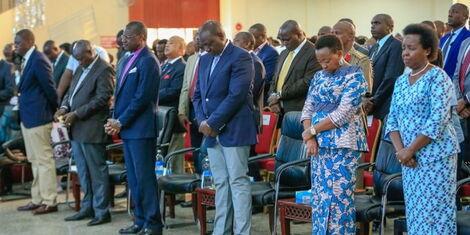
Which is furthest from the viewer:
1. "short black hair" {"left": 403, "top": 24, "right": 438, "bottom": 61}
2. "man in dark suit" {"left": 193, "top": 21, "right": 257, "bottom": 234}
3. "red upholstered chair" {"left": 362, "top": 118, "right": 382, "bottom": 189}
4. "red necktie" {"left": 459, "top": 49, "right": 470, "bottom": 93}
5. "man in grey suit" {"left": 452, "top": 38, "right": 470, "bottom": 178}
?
"red upholstered chair" {"left": 362, "top": 118, "right": 382, "bottom": 189}

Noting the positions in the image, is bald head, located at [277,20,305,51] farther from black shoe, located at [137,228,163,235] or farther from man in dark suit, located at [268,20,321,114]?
black shoe, located at [137,228,163,235]

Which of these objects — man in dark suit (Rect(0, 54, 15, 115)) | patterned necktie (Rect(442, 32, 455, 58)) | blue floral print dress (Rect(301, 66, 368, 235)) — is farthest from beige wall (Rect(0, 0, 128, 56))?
A: blue floral print dress (Rect(301, 66, 368, 235))

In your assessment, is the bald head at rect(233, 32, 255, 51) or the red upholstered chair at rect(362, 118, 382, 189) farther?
the bald head at rect(233, 32, 255, 51)

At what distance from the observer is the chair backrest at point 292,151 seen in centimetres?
564

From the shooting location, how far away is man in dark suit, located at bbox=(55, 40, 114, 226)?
6742 mm

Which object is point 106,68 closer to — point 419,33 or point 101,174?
point 101,174

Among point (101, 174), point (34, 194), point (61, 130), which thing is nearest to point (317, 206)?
point (101, 174)

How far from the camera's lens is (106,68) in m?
6.81

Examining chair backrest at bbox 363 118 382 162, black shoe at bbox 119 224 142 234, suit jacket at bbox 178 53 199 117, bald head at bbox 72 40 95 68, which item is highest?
bald head at bbox 72 40 95 68

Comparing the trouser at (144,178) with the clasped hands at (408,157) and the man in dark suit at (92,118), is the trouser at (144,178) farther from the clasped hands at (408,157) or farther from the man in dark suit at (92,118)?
the clasped hands at (408,157)

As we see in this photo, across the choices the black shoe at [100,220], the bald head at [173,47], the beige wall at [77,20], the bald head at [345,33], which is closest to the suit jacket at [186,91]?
the bald head at [173,47]

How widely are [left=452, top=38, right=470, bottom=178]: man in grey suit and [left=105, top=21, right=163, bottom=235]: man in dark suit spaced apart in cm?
229

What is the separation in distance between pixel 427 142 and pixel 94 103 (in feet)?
11.0

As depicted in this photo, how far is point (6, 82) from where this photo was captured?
9.12 metres
